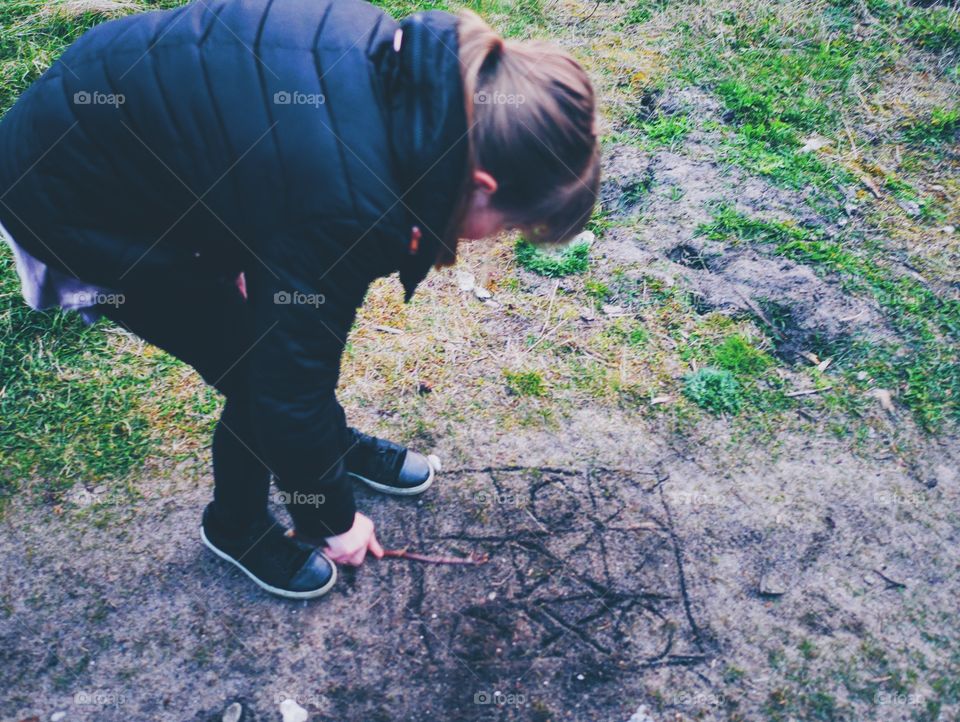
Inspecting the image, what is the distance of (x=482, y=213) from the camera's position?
4.77 ft

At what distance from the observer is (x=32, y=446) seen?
2.78 m

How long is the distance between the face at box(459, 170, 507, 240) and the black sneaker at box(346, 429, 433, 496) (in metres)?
1.28

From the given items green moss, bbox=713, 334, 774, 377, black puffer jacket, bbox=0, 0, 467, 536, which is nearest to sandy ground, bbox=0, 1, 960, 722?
green moss, bbox=713, 334, 774, 377

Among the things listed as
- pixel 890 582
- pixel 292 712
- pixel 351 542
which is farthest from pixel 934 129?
pixel 292 712

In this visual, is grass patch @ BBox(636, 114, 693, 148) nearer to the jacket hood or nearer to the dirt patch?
the dirt patch

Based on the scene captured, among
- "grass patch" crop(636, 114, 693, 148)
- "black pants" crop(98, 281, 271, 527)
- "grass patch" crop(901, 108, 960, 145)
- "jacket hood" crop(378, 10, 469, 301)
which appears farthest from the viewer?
"grass patch" crop(901, 108, 960, 145)

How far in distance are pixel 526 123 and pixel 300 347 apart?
0.62 metres

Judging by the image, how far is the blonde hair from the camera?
1.32m

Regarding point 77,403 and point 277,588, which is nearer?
point 277,588

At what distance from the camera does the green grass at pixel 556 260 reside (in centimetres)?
343

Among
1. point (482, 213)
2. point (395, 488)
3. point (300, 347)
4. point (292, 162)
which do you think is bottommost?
point (395, 488)

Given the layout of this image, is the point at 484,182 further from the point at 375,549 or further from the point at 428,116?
the point at 375,549

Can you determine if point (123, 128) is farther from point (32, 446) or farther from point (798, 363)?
point (798, 363)

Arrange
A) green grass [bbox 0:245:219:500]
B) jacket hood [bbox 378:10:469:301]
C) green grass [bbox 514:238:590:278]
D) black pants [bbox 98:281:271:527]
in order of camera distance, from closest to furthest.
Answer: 1. jacket hood [bbox 378:10:469:301]
2. black pants [bbox 98:281:271:527]
3. green grass [bbox 0:245:219:500]
4. green grass [bbox 514:238:590:278]
